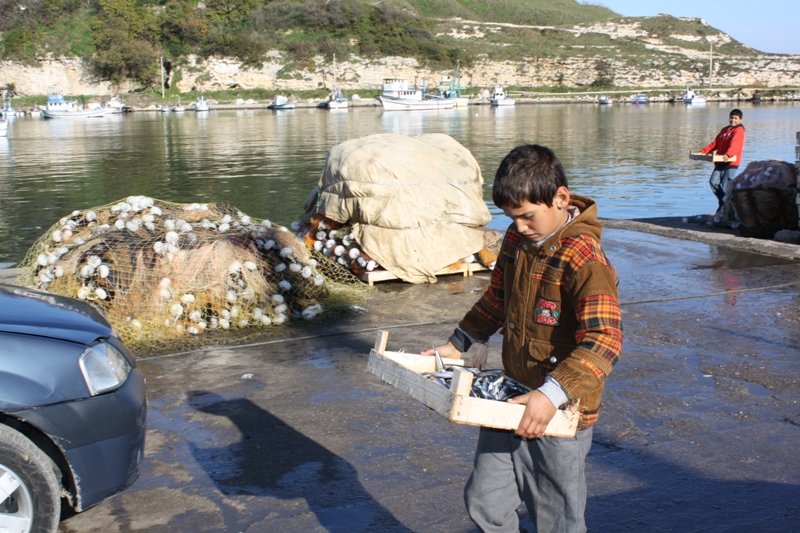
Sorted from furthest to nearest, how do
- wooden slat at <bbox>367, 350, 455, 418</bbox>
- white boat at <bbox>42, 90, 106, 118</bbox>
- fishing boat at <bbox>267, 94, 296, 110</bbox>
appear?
fishing boat at <bbox>267, 94, 296, 110</bbox>
white boat at <bbox>42, 90, 106, 118</bbox>
wooden slat at <bbox>367, 350, 455, 418</bbox>

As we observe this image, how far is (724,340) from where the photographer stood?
20.8 feet

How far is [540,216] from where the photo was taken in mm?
2760

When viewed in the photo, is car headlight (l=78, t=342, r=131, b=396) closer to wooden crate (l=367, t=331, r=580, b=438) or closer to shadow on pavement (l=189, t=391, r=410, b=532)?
shadow on pavement (l=189, t=391, r=410, b=532)

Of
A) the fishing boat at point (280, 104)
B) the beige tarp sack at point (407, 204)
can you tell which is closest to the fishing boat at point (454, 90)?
the fishing boat at point (280, 104)

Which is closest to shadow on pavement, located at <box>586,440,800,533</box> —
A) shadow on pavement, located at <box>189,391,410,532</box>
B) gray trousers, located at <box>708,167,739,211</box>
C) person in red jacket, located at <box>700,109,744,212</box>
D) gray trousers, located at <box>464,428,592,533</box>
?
gray trousers, located at <box>464,428,592,533</box>

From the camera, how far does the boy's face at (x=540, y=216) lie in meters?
2.75

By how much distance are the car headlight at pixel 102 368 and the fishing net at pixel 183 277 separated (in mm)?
2871

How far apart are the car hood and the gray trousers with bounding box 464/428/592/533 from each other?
6.13 ft

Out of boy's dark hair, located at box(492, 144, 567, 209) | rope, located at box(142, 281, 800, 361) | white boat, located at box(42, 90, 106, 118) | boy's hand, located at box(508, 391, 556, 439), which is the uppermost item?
white boat, located at box(42, 90, 106, 118)

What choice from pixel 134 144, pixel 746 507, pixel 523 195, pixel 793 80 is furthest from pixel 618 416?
pixel 793 80

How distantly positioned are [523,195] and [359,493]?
1.98m

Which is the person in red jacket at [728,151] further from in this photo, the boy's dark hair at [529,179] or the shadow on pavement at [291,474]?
the boy's dark hair at [529,179]

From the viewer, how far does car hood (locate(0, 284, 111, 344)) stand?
11.2 ft

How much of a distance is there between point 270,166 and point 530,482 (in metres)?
24.6
